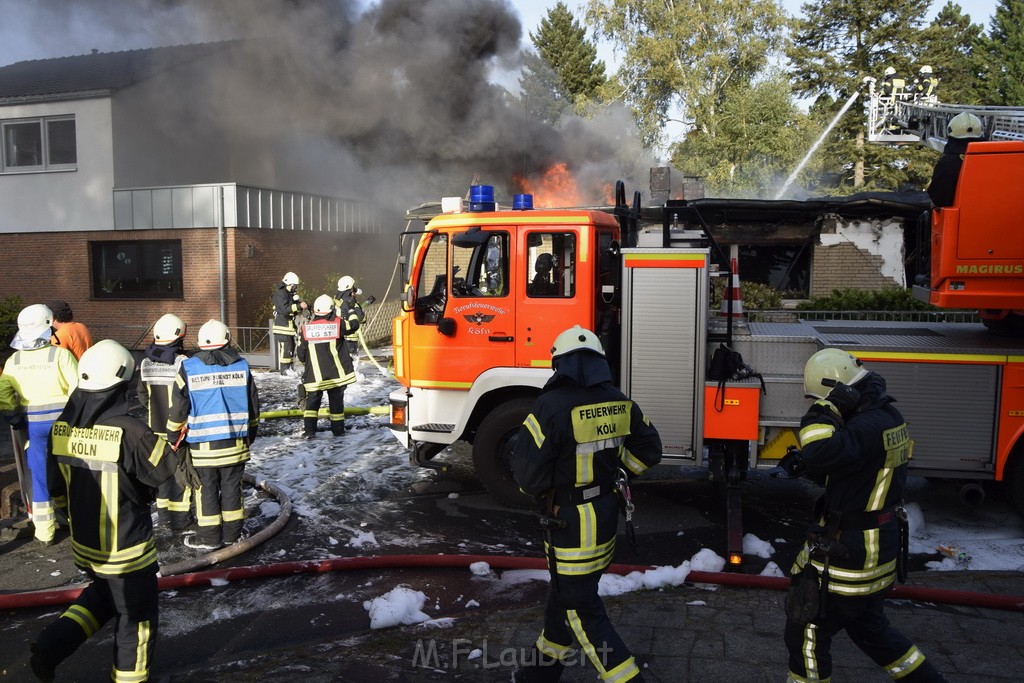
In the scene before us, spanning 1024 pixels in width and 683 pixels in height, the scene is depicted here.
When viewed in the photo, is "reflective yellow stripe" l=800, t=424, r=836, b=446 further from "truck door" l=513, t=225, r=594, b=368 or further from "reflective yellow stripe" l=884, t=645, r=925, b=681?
"truck door" l=513, t=225, r=594, b=368

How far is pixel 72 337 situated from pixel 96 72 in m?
14.1

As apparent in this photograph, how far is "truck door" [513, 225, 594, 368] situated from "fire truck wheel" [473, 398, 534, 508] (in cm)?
37

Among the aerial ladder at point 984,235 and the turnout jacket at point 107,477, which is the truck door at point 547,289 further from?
the turnout jacket at point 107,477

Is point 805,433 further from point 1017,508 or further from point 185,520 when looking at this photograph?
point 185,520

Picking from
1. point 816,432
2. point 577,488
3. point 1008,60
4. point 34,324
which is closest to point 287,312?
point 34,324

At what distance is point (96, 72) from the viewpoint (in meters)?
18.2

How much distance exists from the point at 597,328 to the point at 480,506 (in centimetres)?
172

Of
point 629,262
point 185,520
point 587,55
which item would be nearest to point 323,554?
point 185,520

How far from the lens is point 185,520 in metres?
5.84

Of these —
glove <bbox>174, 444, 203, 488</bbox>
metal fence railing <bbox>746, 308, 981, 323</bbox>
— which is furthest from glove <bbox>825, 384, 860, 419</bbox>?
metal fence railing <bbox>746, 308, 981, 323</bbox>

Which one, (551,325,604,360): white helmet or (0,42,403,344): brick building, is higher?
(0,42,403,344): brick building

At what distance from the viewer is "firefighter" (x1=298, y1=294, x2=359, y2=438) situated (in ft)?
27.7

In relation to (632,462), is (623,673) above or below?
below

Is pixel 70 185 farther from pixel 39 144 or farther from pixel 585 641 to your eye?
pixel 585 641
